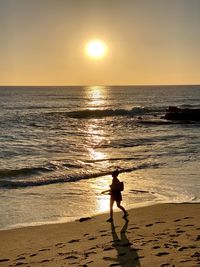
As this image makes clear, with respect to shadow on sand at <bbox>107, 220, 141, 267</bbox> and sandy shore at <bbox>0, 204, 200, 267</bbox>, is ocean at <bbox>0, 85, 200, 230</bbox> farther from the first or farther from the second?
shadow on sand at <bbox>107, 220, 141, 267</bbox>

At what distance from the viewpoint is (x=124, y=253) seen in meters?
9.38

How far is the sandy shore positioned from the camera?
29.3ft

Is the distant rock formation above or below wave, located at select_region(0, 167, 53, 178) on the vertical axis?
above

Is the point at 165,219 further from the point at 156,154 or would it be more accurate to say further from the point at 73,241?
the point at 156,154

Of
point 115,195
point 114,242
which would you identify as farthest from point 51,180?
point 114,242

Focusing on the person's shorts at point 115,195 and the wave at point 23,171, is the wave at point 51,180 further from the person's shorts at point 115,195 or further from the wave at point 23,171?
the person's shorts at point 115,195

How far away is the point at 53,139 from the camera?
35.8 meters

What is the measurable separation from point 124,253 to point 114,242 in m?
1.00

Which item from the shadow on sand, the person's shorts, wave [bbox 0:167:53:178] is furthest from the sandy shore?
wave [bbox 0:167:53:178]

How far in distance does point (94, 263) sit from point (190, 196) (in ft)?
24.8

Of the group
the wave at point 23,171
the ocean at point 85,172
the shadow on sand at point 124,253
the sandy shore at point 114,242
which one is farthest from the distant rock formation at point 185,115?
the shadow on sand at point 124,253

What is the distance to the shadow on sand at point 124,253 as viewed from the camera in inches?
342

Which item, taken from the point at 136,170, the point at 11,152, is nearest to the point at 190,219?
the point at 136,170

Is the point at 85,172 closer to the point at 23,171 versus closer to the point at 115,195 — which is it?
the point at 23,171
